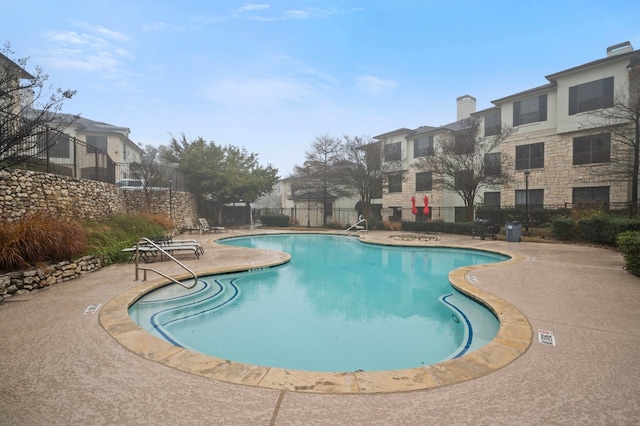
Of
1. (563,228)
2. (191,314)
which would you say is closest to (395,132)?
(563,228)

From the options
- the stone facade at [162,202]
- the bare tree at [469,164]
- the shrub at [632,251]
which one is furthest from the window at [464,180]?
the stone facade at [162,202]

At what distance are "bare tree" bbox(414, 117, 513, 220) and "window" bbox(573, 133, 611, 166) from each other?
3461 mm

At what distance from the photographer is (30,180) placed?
803 cm

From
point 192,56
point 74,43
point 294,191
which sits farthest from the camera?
point 294,191

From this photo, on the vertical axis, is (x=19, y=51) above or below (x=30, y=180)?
above

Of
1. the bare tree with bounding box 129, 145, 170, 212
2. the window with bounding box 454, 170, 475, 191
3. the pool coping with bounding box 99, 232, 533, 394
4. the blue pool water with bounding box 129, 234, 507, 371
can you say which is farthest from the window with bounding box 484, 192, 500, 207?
the bare tree with bounding box 129, 145, 170, 212

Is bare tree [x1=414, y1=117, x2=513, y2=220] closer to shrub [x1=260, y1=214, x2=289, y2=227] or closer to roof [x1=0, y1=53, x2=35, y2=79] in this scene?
shrub [x1=260, y1=214, x2=289, y2=227]

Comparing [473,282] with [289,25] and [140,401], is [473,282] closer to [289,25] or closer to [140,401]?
[140,401]

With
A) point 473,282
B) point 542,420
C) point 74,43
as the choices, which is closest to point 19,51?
point 74,43

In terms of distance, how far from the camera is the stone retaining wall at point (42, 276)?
17.1 feet

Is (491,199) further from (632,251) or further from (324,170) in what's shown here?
(632,251)

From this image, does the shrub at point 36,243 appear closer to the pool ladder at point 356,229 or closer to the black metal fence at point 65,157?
the black metal fence at point 65,157

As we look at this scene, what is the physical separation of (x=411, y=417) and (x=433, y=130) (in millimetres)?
25481

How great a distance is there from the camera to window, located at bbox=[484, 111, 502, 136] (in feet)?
71.8
